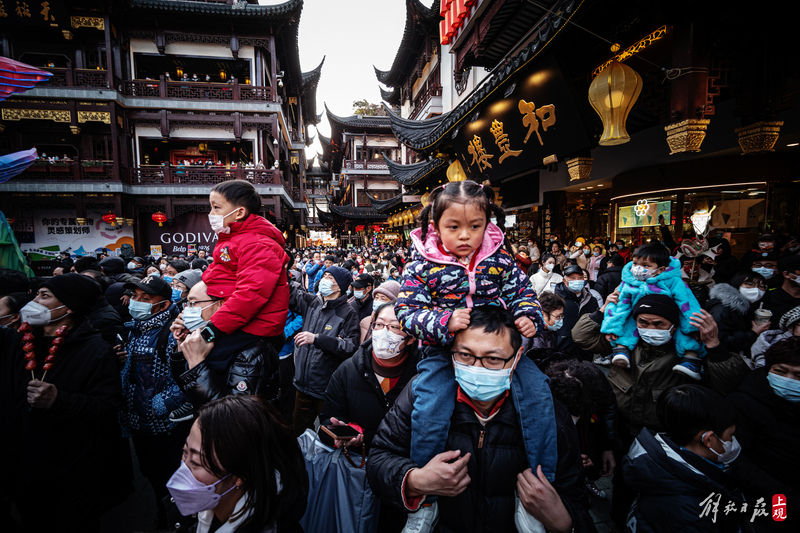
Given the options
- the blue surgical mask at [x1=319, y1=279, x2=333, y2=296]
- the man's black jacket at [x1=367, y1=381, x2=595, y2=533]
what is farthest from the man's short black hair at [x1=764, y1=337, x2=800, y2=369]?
the blue surgical mask at [x1=319, y1=279, x2=333, y2=296]

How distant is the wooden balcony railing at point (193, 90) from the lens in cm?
1611

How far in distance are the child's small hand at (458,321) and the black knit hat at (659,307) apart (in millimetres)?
2028

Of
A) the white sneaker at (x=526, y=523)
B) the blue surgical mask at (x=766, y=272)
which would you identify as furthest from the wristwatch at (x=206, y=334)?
the blue surgical mask at (x=766, y=272)

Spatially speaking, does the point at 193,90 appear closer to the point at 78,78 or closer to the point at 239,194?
the point at 78,78

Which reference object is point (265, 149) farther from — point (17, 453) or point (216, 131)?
point (17, 453)

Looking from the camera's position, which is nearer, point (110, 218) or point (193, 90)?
point (110, 218)

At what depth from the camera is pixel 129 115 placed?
52.9 feet

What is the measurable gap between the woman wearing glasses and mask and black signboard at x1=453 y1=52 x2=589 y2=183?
407cm

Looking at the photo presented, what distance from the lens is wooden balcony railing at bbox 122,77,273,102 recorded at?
16109 mm

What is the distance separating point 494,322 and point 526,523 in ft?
2.93

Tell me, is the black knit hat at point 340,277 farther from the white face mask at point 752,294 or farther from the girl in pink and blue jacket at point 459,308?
the white face mask at point 752,294

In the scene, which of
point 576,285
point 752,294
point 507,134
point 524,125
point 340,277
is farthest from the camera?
point 507,134

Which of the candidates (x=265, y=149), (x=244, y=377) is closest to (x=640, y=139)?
(x=244, y=377)

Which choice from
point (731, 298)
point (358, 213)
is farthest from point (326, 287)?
point (358, 213)
